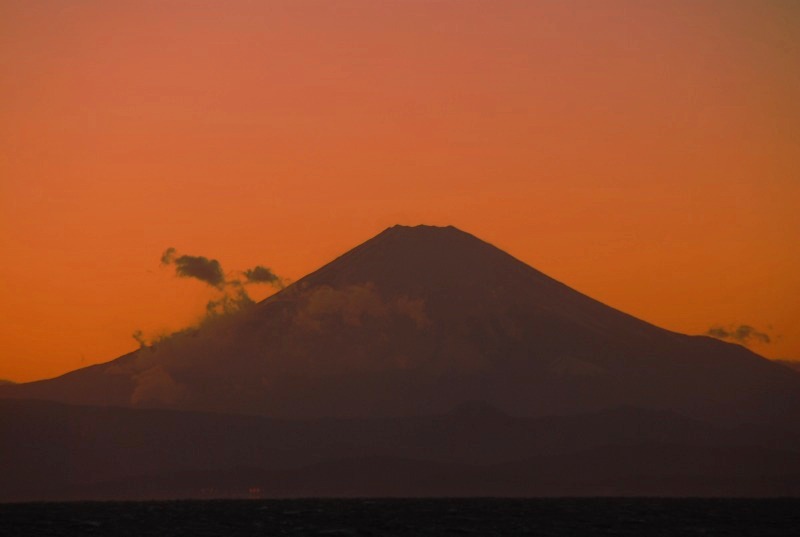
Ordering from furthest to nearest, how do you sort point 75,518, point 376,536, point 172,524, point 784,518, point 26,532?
point 75,518 → point 784,518 → point 172,524 → point 26,532 → point 376,536

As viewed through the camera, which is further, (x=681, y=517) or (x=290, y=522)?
(x=681, y=517)

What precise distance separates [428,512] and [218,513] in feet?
83.1

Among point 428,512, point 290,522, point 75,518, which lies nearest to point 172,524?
point 290,522

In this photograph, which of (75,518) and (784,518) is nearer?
(784,518)

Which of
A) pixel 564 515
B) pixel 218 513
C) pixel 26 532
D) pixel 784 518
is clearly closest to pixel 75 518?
pixel 218 513

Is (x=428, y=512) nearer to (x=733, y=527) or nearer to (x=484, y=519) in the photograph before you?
(x=484, y=519)

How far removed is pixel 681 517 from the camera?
17062 centimetres

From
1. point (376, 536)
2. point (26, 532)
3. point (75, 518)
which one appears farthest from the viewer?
point (75, 518)

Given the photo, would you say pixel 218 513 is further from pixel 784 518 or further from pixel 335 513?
pixel 784 518

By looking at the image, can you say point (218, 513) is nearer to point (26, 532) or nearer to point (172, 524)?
point (172, 524)

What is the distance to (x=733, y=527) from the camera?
470 ft

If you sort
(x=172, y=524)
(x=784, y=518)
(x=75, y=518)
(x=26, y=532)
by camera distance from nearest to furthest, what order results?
1. (x=26, y=532)
2. (x=172, y=524)
3. (x=784, y=518)
4. (x=75, y=518)

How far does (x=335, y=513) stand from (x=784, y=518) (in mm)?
52185

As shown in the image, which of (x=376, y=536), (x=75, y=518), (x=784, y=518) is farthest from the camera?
(x=75, y=518)
